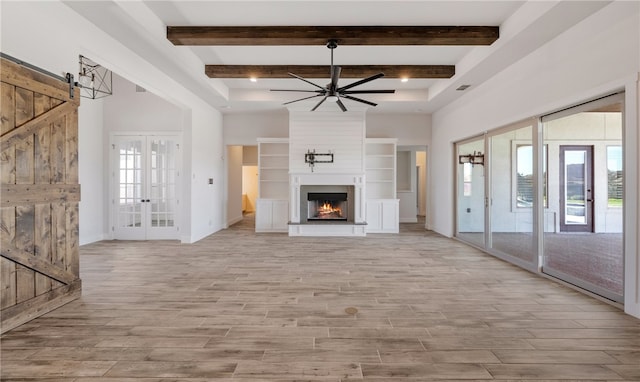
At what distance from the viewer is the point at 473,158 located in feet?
20.6

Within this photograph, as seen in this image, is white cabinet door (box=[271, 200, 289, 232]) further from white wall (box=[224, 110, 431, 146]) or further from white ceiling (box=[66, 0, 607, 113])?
white ceiling (box=[66, 0, 607, 113])

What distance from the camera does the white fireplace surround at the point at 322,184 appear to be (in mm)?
7324

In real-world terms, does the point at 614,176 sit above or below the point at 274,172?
below

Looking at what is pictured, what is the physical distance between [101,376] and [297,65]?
5.09 meters

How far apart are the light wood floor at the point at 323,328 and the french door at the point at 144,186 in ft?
8.14

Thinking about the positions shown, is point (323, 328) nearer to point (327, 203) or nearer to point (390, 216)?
point (327, 203)

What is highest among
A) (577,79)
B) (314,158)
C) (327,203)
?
(577,79)

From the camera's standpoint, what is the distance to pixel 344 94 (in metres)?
5.11

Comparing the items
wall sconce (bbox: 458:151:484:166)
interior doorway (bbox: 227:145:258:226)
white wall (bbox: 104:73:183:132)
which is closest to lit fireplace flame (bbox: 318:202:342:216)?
interior doorway (bbox: 227:145:258:226)

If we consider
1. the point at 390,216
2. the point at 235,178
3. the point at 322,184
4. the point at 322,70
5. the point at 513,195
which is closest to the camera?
the point at 513,195

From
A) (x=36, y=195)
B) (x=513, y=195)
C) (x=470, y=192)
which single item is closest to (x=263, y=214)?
(x=470, y=192)

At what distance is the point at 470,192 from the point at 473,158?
2.38ft

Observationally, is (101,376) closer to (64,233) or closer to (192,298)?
(192,298)

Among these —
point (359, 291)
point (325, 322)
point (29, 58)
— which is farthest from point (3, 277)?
point (359, 291)
